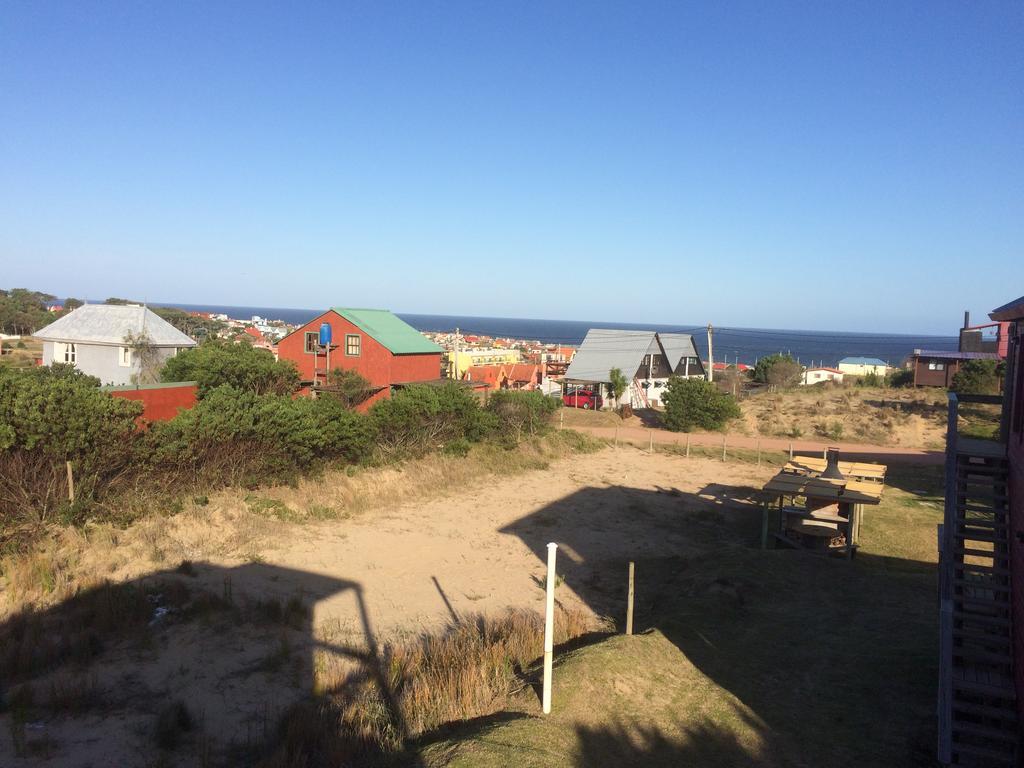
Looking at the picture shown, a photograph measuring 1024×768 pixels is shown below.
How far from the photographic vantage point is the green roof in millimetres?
32719

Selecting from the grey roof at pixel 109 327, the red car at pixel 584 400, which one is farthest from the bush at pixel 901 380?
the grey roof at pixel 109 327

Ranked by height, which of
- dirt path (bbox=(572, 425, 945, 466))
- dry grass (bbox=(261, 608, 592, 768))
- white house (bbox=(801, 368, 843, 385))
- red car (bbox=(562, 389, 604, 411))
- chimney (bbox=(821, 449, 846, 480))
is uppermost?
white house (bbox=(801, 368, 843, 385))

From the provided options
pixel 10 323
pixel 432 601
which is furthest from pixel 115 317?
pixel 10 323

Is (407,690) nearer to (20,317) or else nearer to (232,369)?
(232,369)

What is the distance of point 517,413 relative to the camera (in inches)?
1125

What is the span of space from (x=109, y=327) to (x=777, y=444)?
1247 inches

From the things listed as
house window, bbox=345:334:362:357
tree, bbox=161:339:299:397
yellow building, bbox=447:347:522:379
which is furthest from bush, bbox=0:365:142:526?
yellow building, bbox=447:347:522:379

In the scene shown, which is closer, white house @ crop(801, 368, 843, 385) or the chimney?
the chimney

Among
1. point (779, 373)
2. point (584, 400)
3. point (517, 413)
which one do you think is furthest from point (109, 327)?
point (779, 373)

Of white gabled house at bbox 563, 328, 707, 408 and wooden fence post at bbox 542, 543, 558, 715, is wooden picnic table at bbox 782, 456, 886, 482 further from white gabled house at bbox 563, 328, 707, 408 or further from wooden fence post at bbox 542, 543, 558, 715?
white gabled house at bbox 563, 328, 707, 408

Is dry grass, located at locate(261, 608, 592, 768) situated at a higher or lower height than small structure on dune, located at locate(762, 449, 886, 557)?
lower

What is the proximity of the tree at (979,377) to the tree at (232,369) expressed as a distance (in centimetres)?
3260

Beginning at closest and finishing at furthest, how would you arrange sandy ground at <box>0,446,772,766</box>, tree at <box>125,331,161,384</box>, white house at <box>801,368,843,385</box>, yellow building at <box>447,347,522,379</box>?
sandy ground at <box>0,446,772,766</box>, tree at <box>125,331,161,384</box>, yellow building at <box>447,347,522,379</box>, white house at <box>801,368,843,385</box>

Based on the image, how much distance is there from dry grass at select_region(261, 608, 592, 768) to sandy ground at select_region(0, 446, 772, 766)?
0.56m
